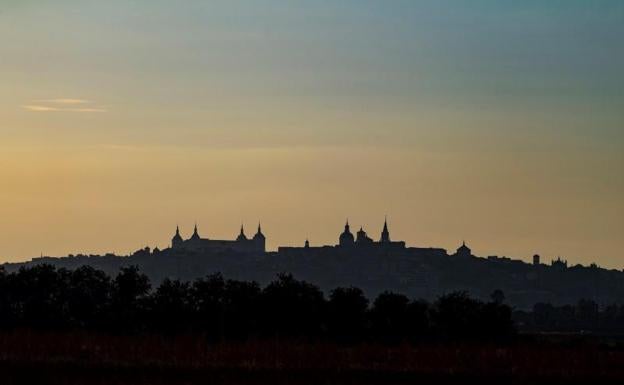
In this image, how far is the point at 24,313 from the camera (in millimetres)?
93688

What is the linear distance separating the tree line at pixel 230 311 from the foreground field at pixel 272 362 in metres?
8.25

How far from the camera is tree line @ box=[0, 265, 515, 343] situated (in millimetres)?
90625

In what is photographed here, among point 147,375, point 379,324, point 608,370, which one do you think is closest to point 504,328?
point 379,324

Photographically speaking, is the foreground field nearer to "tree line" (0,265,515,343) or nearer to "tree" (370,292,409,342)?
"tree line" (0,265,515,343)

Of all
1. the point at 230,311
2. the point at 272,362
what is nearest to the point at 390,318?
the point at 230,311

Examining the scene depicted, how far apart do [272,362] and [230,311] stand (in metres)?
22.7

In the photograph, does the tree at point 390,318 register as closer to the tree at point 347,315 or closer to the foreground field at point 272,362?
the tree at point 347,315

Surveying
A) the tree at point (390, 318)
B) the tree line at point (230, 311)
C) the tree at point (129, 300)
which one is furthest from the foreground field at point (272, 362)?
the tree at point (129, 300)

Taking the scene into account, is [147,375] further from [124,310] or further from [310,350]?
[124,310]

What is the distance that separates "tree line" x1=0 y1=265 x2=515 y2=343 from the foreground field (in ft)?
27.1

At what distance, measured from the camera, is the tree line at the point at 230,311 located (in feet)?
297

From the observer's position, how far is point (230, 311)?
93.4 metres

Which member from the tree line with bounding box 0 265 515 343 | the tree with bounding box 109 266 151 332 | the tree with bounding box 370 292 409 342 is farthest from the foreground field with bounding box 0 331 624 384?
the tree with bounding box 109 266 151 332

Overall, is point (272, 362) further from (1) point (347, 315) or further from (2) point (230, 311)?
(2) point (230, 311)
